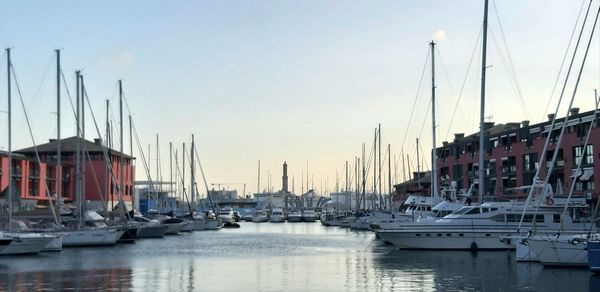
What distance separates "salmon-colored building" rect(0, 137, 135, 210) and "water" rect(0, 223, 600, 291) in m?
50.4

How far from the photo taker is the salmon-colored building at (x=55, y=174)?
98438mm

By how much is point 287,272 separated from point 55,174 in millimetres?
82805

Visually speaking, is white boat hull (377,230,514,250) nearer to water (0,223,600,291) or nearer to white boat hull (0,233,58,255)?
water (0,223,600,291)

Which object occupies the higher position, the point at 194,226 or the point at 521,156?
the point at 521,156

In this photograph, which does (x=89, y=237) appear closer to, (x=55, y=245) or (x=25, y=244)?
(x=55, y=245)

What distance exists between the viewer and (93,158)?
11744cm

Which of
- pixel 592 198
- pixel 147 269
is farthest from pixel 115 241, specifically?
pixel 592 198

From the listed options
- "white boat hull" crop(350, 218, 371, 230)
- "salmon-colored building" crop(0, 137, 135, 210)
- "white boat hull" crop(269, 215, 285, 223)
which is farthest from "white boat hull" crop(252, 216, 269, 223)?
"white boat hull" crop(350, 218, 371, 230)

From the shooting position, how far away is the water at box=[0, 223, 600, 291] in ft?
95.6

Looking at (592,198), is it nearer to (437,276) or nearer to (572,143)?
(572,143)

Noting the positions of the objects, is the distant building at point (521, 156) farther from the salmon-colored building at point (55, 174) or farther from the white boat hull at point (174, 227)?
the salmon-colored building at point (55, 174)

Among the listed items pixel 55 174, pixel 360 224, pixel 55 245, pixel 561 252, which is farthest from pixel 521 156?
pixel 55 174

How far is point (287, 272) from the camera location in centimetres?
3572

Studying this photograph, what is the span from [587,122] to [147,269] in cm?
5366
